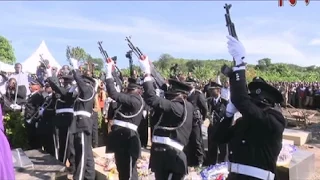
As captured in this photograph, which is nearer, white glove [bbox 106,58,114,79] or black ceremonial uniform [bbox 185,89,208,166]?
white glove [bbox 106,58,114,79]

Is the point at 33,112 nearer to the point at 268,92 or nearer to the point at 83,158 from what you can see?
the point at 83,158

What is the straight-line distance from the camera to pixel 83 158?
266 inches

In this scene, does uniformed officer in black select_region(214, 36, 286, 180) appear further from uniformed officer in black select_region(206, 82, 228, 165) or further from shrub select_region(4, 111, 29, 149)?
shrub select_region(4, 111, 29, 149)

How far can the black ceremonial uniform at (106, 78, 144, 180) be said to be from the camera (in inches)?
240

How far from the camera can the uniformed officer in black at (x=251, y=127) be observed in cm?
340

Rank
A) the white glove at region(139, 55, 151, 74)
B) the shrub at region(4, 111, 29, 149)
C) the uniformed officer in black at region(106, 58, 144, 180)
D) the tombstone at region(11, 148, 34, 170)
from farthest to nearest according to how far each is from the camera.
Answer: the shrub at region(4, 111, 29, 149) < the tombstone at region(11, 148, 34, 170) < the uniformed officer in black at region(106, 58, 144, 180) < the white glove at region(139, 55, 151, 74)

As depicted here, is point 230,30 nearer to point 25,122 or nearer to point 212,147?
point 212,147

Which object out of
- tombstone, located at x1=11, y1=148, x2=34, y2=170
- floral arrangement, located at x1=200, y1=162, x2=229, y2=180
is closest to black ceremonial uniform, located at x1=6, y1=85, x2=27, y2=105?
tombstone, located at x1=11, y1=148, x2=34, y2=170

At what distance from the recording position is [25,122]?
914cm

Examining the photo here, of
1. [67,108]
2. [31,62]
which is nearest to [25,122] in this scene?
[67,108]

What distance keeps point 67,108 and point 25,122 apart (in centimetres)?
219

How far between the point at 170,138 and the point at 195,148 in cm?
352

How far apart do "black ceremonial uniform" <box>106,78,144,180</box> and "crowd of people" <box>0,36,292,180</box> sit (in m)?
0.02

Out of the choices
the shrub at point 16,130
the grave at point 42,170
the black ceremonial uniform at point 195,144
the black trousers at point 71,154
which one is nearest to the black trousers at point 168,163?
the grave at point 42,170
